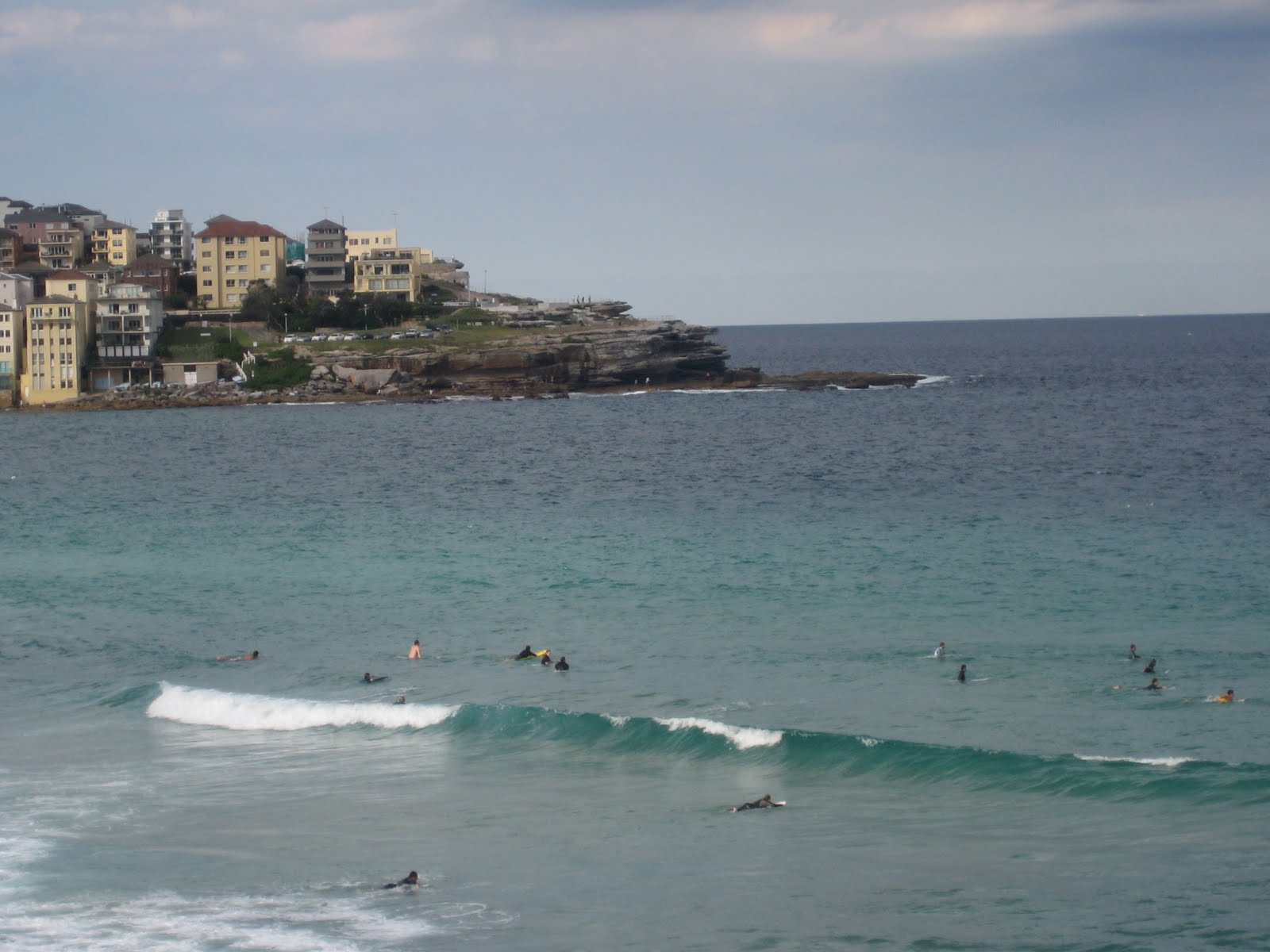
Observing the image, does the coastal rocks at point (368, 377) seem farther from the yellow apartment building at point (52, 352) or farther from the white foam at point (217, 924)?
the white foam at point (217, 924)

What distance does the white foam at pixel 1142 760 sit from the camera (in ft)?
89.3

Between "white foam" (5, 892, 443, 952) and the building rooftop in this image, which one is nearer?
"white foam" (5, 892, 443, 952)

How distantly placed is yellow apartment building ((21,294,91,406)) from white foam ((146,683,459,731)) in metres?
98.4

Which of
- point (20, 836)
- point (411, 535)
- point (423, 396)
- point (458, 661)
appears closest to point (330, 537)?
point (411, 535)

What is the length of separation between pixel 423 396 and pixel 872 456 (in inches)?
2281

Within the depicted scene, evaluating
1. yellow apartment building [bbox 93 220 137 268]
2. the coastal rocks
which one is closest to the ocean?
the coastal rocks

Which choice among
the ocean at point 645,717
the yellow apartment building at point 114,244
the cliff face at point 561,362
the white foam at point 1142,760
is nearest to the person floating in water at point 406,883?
the ocean at point 645,717

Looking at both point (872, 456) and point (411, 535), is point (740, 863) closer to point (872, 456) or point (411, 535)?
point (411, 535)

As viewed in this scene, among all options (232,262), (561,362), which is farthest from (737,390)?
→ (232,262)

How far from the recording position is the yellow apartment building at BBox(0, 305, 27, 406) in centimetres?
12188

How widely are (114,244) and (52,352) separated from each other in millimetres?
49903

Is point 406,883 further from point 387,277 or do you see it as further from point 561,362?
point 387,277

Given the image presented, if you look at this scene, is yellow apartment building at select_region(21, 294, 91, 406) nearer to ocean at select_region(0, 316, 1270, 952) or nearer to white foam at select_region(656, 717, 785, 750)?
ocean at select_region(0, 316, 1270, 952)

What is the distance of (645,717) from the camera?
3127 centimetres
